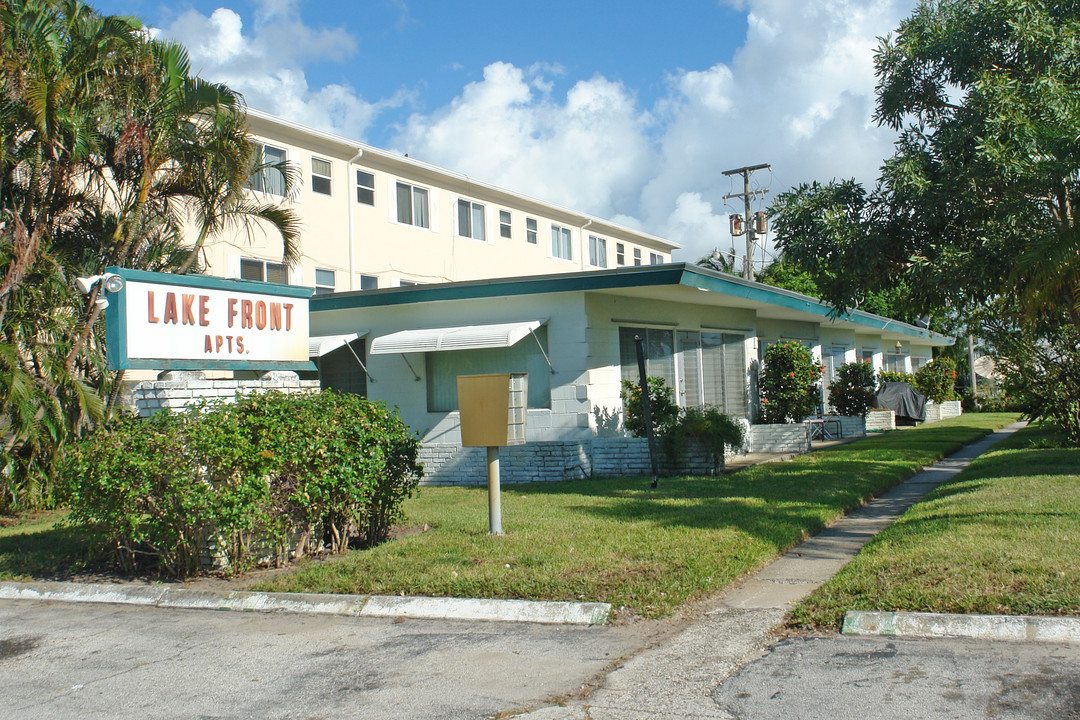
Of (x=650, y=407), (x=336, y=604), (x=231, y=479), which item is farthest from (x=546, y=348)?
(x=336, y=604)

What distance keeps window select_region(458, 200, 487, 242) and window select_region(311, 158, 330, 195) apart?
182 inches

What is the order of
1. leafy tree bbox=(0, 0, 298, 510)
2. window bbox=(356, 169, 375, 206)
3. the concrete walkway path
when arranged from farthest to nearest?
window bbox=(356, 169, 375, 206) → leafy tree bbox=(0, 0, 298, 510) → the concrete walkway path

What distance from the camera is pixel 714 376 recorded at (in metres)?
16.9

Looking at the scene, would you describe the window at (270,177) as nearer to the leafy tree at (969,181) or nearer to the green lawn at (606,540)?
the green lawn at (606,540)

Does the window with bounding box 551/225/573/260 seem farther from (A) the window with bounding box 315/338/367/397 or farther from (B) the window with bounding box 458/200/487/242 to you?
(A) the window with bounding box 315/338/367/397

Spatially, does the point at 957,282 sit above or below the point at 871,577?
above

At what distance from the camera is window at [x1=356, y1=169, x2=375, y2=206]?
70.6 feet

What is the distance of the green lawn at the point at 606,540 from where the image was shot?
6.75 m

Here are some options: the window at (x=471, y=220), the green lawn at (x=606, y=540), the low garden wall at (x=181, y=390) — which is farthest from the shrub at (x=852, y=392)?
the low garden wall at (x=181, y=390)

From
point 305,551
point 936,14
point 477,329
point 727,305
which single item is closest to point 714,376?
point 727,305

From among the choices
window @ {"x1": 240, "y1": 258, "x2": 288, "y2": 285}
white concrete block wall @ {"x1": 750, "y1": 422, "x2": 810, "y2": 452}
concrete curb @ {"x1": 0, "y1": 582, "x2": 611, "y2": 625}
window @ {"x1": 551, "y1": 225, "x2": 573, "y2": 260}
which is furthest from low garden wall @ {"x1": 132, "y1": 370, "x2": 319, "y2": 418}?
window @ {"x1": 551, "y1": 225, "x2": 573, "y2": 260}

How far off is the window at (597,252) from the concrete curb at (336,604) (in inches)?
953

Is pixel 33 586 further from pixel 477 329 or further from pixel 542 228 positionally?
pixel 542 228

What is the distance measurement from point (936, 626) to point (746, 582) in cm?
178
